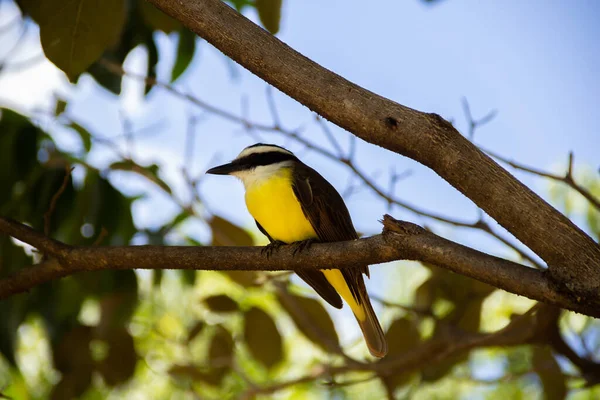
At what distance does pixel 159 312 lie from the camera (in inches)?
257

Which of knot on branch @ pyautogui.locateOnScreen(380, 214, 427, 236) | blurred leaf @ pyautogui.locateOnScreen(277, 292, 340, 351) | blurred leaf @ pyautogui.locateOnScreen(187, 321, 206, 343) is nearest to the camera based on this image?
knot on branch @ pyautogui.locateOnScreen(380, 214, 427, 236)

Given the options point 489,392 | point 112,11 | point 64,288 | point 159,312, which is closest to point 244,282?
point 64,288

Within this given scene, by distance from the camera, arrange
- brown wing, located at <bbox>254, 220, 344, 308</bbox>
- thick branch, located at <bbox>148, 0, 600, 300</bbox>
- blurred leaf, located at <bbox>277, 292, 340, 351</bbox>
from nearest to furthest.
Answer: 1. thick branch, located at <bbox>148, 0, 600, 300</bbox>
2. brown wing, located at <bbox>254, 220, 344, 308</bbox>
3. blurred leaf, located at <bbox>277, 292, 340, 351</bbox>

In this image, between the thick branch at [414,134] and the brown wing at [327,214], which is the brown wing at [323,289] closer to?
the brown wing at [327,214]

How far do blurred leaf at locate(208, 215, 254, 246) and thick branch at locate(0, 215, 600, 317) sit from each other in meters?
1.29

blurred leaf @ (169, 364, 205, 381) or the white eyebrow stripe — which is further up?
the white eyebrow stripe

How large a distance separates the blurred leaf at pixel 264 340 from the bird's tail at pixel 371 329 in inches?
20.5

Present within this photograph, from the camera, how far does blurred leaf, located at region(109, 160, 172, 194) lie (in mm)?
4043

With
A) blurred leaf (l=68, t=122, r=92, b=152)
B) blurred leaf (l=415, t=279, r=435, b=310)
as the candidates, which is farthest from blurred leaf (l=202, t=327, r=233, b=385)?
blurred leaf (l=68, t=122, r=92, b=152)

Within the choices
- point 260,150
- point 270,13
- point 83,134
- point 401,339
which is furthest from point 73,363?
point 270,13

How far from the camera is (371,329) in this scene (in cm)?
351

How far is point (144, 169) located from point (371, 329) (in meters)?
1.63

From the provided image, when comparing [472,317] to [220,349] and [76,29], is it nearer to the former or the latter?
[220,349]

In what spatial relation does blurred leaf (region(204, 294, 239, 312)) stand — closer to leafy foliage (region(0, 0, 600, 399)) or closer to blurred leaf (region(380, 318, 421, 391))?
leafy foliage (region(0, 0, 600, 399))
